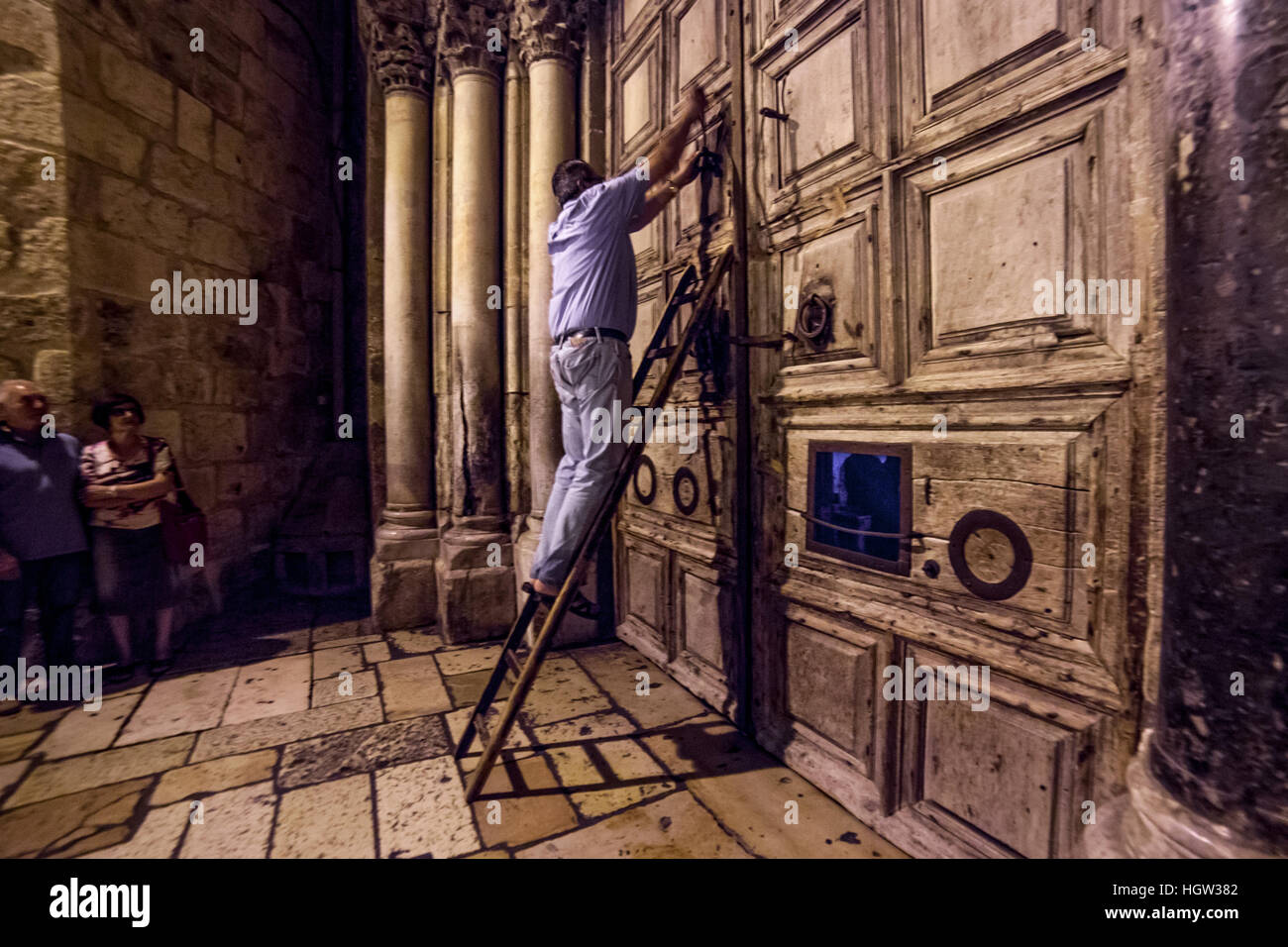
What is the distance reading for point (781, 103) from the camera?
2.26 meters

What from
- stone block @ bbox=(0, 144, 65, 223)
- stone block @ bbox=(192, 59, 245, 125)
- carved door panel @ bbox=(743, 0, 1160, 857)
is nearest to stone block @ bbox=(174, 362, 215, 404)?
stone block @ bbox=(0, 144, 65, 223)

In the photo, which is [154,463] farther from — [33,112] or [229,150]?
[229,150]

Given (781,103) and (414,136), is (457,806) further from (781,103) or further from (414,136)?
(414,136)

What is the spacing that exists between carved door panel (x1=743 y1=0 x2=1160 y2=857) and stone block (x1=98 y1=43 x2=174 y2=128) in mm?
4050

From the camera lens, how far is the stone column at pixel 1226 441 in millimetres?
956

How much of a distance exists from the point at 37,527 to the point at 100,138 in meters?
2.43

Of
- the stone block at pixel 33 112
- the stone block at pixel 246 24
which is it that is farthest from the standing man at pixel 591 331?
the stone block at pixel 246 24

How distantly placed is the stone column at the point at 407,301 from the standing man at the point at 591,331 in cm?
204

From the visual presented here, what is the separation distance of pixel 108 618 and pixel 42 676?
40cm

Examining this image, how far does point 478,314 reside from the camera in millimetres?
3879

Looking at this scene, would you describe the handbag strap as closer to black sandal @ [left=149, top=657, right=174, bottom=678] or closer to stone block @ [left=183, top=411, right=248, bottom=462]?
stone block @ [left=183, top=411, right=248, bottom=462]

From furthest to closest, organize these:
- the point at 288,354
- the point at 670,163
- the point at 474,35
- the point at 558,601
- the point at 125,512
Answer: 1. the point at 288,354
2. the point at 474,35
3. the point at 125,512
4. the point at 670,163
5. the point at 558,601

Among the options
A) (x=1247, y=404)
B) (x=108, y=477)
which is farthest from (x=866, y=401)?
(x=108, y=477)

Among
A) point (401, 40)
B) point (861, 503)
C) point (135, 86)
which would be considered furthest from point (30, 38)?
point (861, 503)
